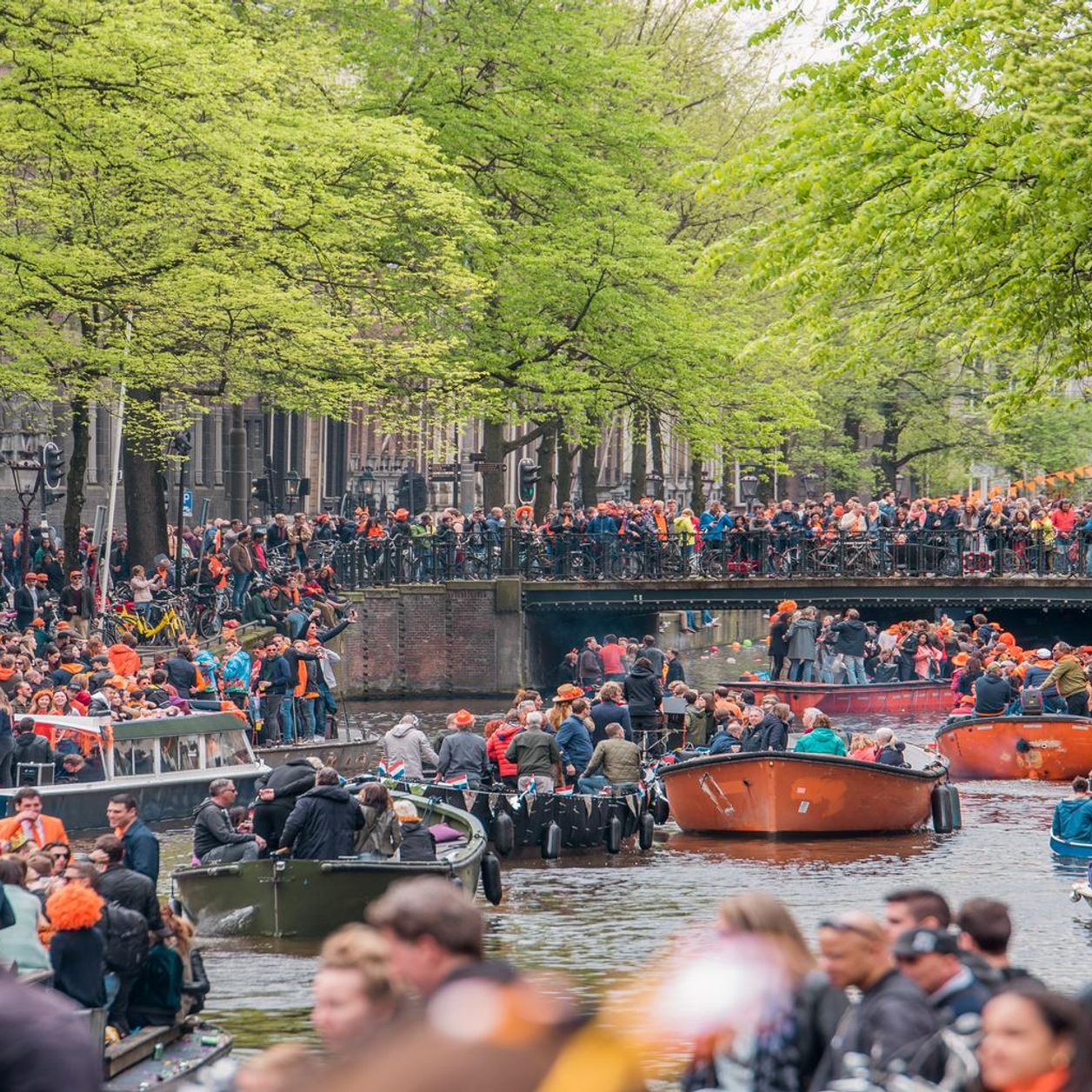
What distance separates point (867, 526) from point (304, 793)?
101 feet

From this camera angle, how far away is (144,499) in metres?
38.2

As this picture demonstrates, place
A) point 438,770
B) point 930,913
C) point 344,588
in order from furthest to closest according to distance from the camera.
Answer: point 344,588
point 438,770
point 930,913

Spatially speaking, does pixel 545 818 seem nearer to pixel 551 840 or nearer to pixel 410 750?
pixel 551 840

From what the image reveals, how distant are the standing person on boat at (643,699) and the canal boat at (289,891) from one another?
13223 millimetres

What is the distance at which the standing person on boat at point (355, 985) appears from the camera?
529cm

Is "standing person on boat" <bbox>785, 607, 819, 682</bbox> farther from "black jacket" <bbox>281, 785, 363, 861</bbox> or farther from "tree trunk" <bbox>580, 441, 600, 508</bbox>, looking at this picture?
"black jacket" <bbox>281, 785, 363, 861</bbox>

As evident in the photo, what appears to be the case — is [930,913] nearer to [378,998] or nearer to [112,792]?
[378,998]

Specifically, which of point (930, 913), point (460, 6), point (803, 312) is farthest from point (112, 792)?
point (460, 6)

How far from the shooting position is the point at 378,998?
17.7ft

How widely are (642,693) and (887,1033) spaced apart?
2527 centimetres

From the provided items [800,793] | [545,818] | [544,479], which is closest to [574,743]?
[545,818]

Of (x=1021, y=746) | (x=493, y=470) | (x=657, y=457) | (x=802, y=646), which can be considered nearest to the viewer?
(x=1021, y=746)

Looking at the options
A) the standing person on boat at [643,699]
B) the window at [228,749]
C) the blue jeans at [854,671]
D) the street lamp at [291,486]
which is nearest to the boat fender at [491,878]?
the window at [228,749]

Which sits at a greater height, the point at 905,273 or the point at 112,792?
the point at 905,273
